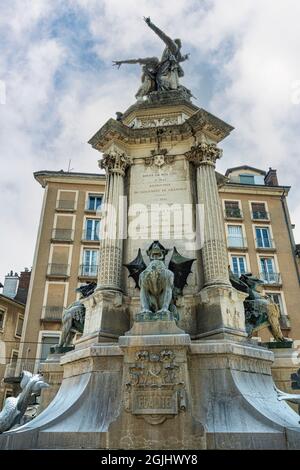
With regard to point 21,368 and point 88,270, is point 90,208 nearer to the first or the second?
point 88,270

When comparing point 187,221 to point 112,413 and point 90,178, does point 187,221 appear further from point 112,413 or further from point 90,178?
point 90,178

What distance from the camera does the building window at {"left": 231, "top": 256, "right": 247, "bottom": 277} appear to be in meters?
29.8

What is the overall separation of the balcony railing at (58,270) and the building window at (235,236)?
537 inches

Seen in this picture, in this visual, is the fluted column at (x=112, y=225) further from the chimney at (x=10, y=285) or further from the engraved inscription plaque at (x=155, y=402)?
the chimney at (x=10, y=285)

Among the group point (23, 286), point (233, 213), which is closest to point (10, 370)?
point (23, 286)

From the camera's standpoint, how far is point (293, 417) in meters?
5.62

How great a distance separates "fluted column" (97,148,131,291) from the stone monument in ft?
0.10

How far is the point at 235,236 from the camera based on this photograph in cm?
3166

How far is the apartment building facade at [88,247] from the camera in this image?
2644cm

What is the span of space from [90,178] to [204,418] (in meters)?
29.5

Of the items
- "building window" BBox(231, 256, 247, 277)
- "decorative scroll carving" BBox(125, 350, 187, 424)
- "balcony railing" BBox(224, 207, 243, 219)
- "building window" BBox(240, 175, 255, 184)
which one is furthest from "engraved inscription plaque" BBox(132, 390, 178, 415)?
"building window" BBox(240, 175, 255, 184)

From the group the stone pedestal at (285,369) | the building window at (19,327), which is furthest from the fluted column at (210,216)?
the building window at (19,327)

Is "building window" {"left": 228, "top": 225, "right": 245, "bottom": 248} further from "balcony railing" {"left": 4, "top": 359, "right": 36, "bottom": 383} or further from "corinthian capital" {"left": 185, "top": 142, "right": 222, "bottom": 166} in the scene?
"corinthian capital" {"left": 185, "top": 142, "right": 222, "bottom": 166}

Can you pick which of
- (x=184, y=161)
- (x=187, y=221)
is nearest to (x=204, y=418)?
(x=187, y=221)
